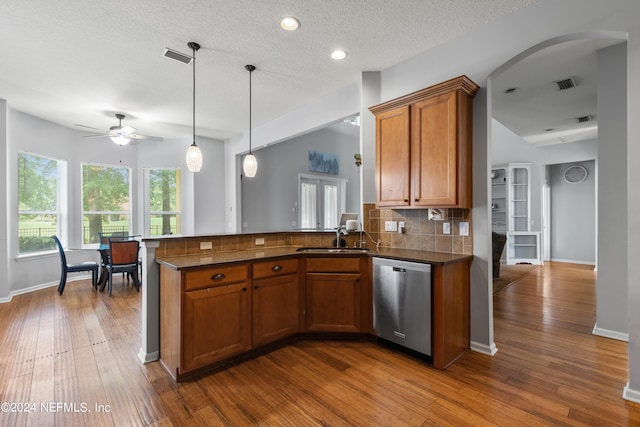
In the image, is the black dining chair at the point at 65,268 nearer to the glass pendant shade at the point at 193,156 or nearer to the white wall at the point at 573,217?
the glass pendant shade at the point at 193,156

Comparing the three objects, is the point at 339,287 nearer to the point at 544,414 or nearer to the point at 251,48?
the point at 544,414

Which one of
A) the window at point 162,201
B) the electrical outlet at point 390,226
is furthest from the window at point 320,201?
the electrical outlet at point 390,226

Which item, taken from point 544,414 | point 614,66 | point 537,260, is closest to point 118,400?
point 544,414

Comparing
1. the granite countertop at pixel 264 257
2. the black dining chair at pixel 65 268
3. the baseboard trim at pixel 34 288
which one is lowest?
the baseboard trim at pixel 34 288

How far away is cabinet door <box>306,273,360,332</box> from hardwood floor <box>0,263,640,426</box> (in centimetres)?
18

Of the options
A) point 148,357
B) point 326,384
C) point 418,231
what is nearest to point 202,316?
point 148,357

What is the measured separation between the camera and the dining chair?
470 cm

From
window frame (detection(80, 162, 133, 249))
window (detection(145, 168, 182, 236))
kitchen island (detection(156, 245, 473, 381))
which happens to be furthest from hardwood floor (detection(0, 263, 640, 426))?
window (detection(145, 168, 182, 236))

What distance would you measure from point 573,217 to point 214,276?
28.4 feet

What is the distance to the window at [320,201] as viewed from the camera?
698cm

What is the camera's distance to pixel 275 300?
9.07 ft

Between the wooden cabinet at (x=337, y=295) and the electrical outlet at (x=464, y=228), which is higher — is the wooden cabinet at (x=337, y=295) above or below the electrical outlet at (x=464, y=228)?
below

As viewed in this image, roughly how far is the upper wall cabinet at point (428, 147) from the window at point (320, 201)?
4016mm

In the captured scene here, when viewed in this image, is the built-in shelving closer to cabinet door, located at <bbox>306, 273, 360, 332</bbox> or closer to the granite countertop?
the granite countertop
